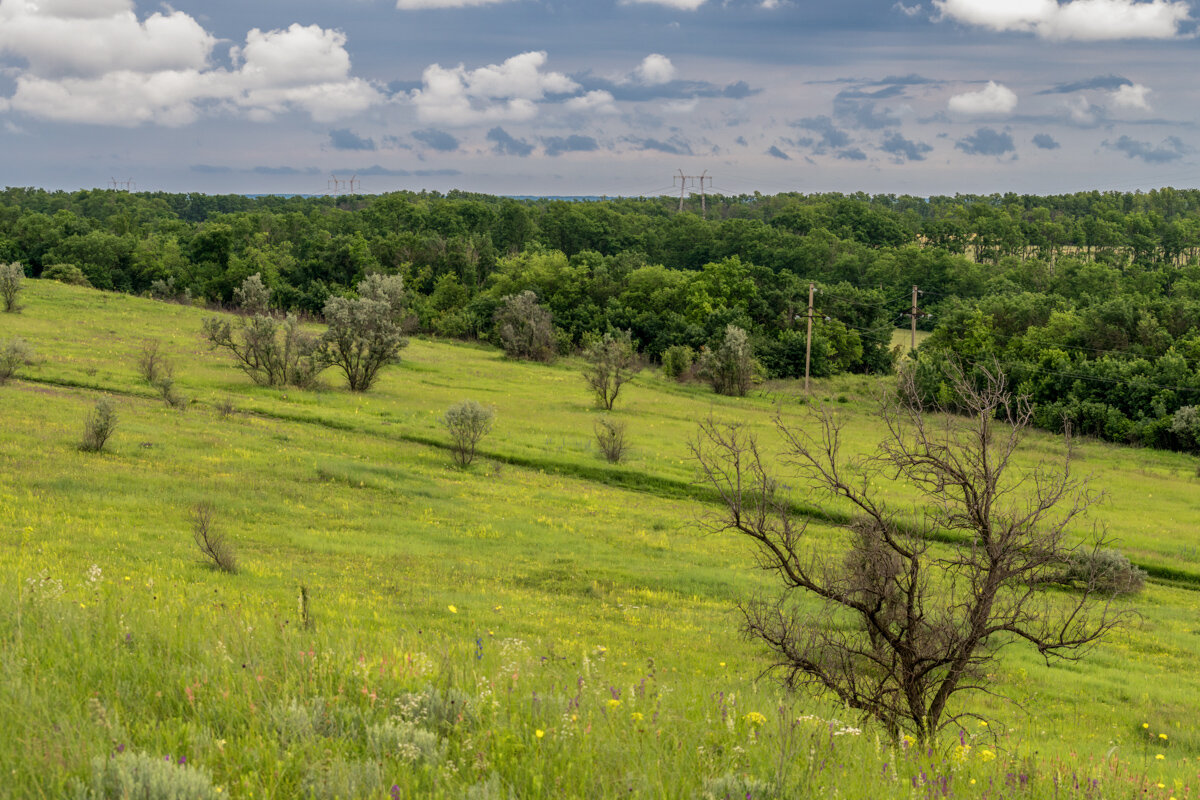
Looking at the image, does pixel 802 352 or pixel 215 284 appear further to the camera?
pixel 215 284

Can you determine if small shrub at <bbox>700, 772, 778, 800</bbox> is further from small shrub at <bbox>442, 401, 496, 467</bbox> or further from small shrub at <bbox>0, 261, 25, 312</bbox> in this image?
small shrub at <bbox>0, 261, 25, 312</bbox>

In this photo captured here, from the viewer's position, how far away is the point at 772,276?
9081cm

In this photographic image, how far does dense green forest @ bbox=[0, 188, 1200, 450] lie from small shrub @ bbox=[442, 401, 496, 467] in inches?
1248

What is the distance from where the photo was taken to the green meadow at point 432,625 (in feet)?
13.4

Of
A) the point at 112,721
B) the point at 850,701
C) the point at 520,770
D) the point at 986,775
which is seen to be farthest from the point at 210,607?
the point at 986,775

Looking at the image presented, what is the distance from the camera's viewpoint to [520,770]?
13.2ft

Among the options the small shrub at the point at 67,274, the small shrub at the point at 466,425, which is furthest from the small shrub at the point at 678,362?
the small shrub at the point at 67,274

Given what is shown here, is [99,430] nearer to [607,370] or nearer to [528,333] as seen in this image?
[607,370]

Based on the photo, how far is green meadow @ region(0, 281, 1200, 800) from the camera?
407 cm

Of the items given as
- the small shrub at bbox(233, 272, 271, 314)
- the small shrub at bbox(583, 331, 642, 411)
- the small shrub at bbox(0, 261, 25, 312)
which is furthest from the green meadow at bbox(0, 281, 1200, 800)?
the small shrub at bbox(233, 272, 271, 314)

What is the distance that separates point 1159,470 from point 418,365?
45.8 m

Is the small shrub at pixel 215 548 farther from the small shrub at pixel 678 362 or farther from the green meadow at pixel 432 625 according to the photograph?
the small shrub at pixel 678 362

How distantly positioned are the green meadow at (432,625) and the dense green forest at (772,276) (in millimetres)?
18297

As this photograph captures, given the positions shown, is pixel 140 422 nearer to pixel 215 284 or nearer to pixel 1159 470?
pixel 1159 470
